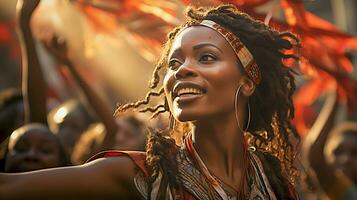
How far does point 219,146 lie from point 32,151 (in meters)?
1.61

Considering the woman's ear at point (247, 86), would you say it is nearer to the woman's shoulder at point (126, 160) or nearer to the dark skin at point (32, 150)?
the woman's shoulder at point (126, 160)

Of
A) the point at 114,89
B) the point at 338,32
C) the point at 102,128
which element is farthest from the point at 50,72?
the point at 338,32

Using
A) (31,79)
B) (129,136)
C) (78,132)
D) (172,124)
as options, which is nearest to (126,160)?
(172,124)

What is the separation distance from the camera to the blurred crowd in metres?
4.82

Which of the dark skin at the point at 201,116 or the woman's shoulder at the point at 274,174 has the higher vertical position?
the dark skin at the point at 201,116

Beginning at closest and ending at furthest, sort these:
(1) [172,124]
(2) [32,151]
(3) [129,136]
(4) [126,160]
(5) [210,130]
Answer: (4) [126,160] < (5) [210,130] < (1) [172,124] < (2) [32,151] < (3) [129,136]

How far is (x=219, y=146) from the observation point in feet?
11.4

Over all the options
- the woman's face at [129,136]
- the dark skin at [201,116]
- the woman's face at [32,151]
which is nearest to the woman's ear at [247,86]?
the dark skin at [201,116]

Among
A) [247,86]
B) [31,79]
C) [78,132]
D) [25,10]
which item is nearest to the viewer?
[247,86]

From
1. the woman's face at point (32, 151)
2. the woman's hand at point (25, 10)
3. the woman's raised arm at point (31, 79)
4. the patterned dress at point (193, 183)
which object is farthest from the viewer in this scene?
the woman's raised arm at point (31, 79)

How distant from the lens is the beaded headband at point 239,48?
3496mm

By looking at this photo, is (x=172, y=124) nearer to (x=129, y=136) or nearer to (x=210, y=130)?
(x=210, y=130)

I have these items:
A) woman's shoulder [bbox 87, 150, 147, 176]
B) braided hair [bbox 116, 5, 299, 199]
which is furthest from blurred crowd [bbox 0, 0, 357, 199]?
woman's shoulder [bbox 87, 150, 147, 176]

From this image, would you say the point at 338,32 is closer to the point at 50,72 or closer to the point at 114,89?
the point at 50,72
